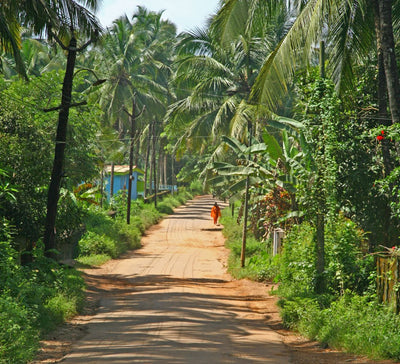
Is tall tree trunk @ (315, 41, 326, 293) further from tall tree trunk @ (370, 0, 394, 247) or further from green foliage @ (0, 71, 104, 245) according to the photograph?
green foliage @ (0, 71, 104, 245)

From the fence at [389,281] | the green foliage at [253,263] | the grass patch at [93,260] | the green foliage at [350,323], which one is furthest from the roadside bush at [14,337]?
the grass patch at [93,260]

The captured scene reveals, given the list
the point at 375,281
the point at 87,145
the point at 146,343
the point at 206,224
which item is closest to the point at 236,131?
the point at 87,145

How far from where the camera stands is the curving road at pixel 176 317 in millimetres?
8945

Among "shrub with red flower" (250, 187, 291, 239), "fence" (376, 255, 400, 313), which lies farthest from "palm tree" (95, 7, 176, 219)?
"fence" (376, 255, 400, 313)

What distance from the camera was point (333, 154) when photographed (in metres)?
12.5

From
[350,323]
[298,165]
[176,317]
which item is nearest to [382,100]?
[298,165]

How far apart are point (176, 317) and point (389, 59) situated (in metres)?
6.57

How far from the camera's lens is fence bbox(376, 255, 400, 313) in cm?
975

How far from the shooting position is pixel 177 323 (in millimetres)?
11234

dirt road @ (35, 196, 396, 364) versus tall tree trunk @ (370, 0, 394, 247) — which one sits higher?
tall tree trunk @ (370, 0, 394, 247)

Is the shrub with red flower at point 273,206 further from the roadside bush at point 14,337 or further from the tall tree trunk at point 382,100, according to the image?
the roadside bush at point 14,337

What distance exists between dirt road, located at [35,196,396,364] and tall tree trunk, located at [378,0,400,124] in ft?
15.5

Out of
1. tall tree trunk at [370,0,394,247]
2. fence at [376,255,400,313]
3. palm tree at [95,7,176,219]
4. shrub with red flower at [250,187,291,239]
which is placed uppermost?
palm tree at [95,7,176,219]

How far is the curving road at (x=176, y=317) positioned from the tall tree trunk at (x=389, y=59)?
4.90 meters
